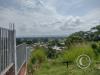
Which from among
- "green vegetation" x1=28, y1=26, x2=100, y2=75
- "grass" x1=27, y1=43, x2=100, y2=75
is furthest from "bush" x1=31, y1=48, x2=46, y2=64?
"grass" x1=27, y1=43, x2=100, y2=75

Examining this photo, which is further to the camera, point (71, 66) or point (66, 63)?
point (66, 63)

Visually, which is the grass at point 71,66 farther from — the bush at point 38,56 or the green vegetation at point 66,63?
the bush at point 38,56

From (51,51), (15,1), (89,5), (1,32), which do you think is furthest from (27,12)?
(1,32)

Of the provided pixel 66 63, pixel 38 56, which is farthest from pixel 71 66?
pixel 38 56

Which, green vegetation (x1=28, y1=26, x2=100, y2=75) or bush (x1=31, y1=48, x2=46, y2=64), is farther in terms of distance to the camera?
bush (x1=31, y1=48, x2=46, y2=64)

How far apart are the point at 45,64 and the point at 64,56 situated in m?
1.17

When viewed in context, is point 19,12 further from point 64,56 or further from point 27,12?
point 64,56

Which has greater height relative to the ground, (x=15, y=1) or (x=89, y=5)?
(x=89, y=5)

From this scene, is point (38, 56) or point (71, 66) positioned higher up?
point (38, 56)

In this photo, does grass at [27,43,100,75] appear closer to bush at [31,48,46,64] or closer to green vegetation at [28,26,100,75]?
green vegetation at [28,26,100,75]

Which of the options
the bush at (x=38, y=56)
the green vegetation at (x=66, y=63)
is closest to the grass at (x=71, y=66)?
the green vegetation at (x=66, y=63)

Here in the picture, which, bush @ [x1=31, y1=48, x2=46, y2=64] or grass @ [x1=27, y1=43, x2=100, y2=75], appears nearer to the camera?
grass @ [x1=27, y1=43, x2=100, y2=75]

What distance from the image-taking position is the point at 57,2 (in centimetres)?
1038

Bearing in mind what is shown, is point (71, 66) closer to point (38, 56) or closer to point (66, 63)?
point (66, 63)
